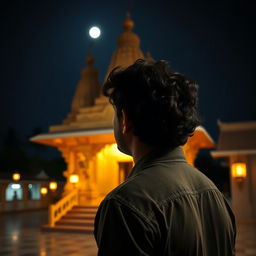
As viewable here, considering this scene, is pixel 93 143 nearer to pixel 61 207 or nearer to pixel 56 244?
pixel 61 207

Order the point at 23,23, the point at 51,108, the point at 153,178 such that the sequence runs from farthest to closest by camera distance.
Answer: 1. the point at 51,108
2. the point at 23,23
3. the point at 153,178

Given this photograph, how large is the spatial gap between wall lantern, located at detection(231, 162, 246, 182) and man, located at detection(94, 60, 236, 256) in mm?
11896

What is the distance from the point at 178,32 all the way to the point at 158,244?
233ft

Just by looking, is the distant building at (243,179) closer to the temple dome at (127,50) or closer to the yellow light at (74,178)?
the yellow light at (74,178)

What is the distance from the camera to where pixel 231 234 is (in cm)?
123

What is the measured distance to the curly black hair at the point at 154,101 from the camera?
1087 millimetres

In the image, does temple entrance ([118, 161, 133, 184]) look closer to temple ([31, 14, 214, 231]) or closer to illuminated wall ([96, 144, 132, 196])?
temple ([31, 14, 214, 231])

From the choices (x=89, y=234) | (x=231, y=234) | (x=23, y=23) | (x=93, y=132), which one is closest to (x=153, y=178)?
(x=231, y=234)

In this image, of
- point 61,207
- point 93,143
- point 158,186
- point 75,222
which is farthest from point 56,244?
point 158,186

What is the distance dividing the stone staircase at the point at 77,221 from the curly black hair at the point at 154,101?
10164 millimetres

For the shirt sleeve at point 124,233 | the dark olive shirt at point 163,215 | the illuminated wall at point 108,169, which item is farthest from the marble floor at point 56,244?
the shirt sleeve at point 124,233

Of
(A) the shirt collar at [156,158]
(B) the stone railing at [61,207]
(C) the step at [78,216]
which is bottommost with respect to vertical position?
(C) the step at [78,216]

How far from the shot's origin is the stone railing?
1171 centimetres

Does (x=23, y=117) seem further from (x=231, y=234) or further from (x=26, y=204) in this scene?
(x=231, y=234)
